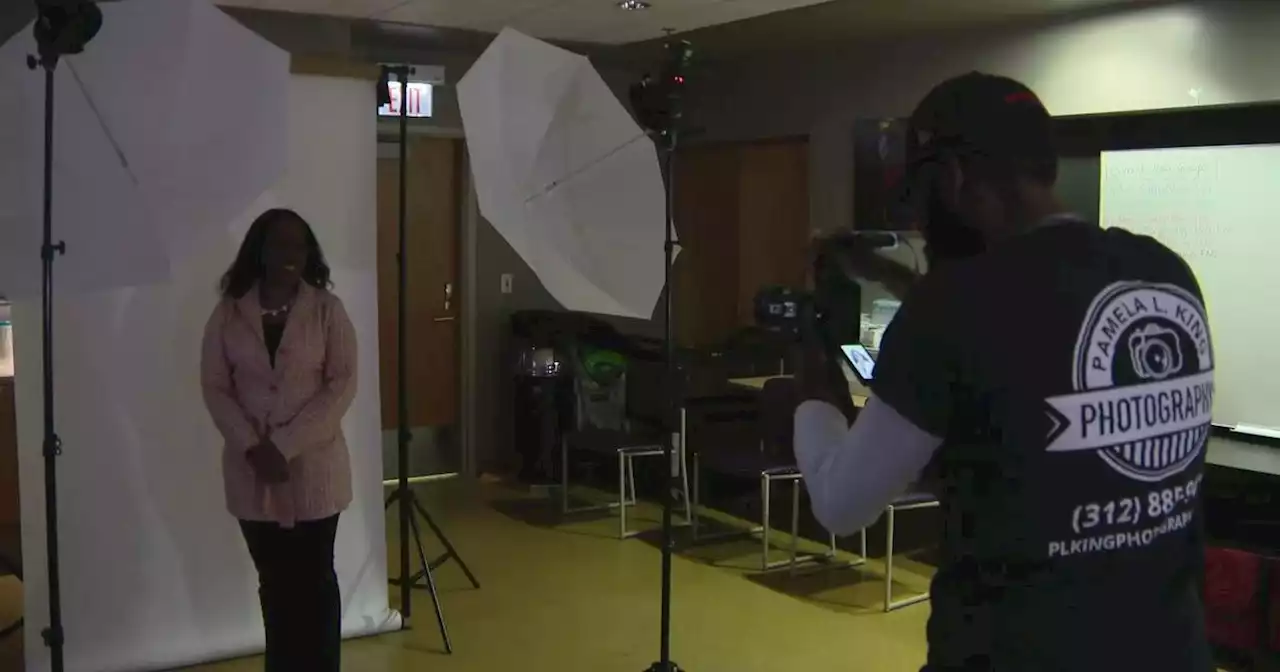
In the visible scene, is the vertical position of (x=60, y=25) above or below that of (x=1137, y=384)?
above

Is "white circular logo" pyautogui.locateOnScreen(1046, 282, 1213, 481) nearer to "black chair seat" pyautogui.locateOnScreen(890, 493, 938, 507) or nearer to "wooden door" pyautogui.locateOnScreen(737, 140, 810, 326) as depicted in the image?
"black chair seat" pyautogui.locateOnScreen(890, 493, 938, 507)

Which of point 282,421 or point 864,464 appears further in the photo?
point 282,421

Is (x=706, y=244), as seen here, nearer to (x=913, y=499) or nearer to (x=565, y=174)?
(x=913, y=499)

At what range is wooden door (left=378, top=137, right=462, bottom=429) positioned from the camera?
21.6 ft

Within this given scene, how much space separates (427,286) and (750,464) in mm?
2687

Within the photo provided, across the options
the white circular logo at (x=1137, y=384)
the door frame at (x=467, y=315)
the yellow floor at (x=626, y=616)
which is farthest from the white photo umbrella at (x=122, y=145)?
the door frame at (x=467, y=315)

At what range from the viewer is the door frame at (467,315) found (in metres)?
6.79

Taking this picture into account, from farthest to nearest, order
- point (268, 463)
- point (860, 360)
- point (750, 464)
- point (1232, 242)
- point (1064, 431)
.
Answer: point (750, 464) < point (860, 360) < point (1232, 242) < point (268, 463) < point (1064, 431)

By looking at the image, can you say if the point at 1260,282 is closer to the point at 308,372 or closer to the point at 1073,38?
the point at 1073,38

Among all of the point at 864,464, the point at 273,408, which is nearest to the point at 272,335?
the point at 273,408

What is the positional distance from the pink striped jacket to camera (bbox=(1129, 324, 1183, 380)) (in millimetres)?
2187

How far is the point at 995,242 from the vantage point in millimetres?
1286

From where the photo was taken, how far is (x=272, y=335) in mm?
2953

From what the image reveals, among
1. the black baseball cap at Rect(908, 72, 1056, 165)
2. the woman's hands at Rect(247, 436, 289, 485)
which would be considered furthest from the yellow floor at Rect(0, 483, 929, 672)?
the black baseball cap at Rect(908, 72, 1056, 165)
